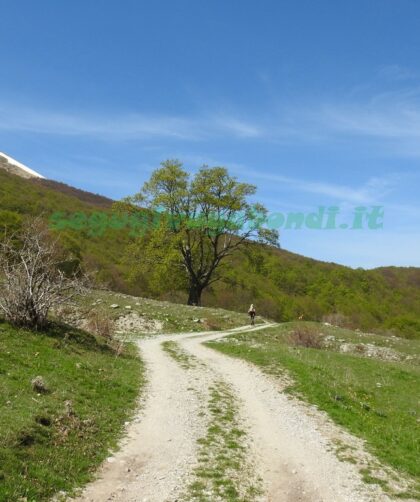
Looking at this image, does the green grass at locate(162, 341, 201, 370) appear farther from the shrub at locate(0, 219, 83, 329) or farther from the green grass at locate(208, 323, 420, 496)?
the shrub at locate(0, 219, 83, 329)

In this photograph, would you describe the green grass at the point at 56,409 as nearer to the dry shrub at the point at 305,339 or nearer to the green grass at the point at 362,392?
the green grass at the point at 362,392

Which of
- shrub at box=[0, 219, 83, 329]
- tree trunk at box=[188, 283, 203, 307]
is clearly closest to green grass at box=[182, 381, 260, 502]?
shrub at box=[0, 219, 83, 329]

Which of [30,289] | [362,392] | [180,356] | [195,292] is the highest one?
[30,289]

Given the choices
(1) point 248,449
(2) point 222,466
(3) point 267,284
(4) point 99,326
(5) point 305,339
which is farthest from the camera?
(3) point 267,284

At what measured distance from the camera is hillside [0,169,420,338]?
71.4 m

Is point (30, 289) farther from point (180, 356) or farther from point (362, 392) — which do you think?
point (362, 392)

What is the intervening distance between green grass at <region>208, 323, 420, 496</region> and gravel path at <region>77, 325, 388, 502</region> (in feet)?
3.39

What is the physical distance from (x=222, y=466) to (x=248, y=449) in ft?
4.43

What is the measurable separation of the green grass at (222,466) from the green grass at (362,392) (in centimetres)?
340

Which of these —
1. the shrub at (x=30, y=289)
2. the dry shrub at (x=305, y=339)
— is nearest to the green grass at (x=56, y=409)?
the shrub at (x=30, y=289)

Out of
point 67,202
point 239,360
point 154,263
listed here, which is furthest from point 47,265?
point 67,202

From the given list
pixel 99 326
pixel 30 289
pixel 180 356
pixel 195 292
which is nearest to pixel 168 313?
pixel 195 292

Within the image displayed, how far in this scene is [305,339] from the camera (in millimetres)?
31453

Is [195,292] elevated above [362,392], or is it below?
above
